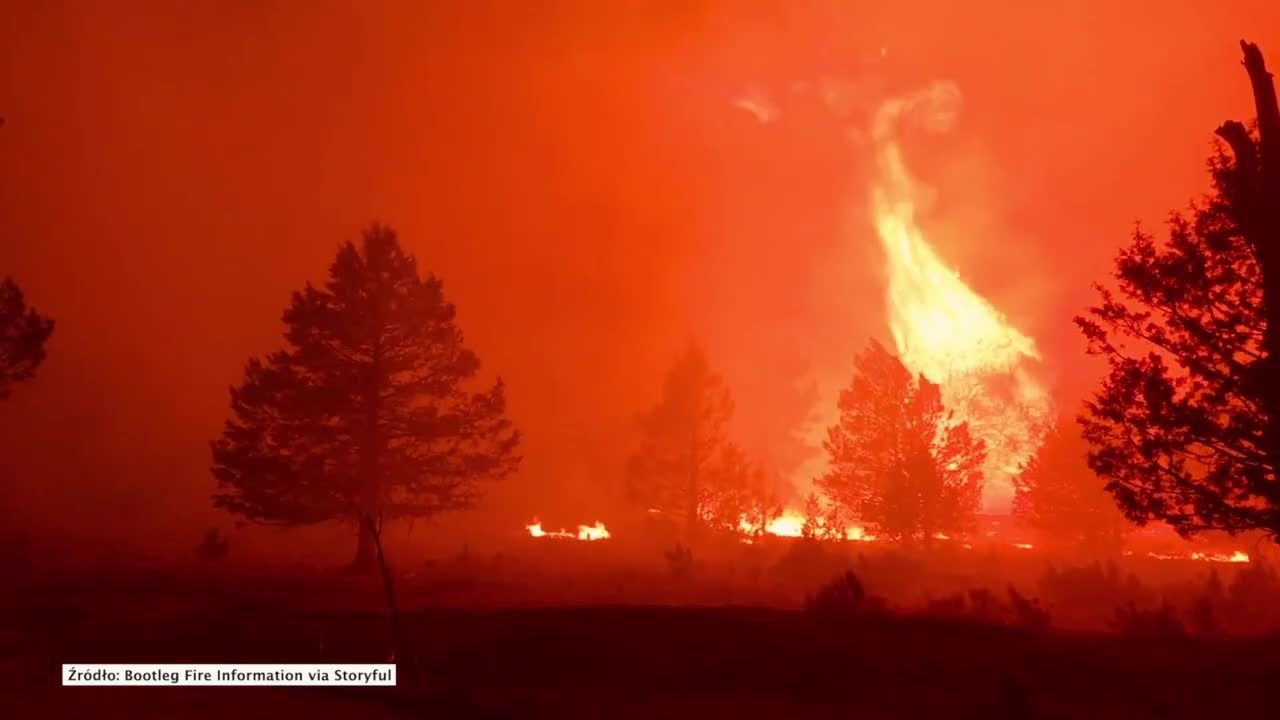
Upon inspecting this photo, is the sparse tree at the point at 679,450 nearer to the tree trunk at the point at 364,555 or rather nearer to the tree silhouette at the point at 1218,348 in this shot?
the tree trunk at the point at 364,555

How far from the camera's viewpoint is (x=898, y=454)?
30.1m

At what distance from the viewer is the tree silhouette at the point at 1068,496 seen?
107 ft

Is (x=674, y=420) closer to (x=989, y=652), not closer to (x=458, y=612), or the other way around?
(x=458, y=612)

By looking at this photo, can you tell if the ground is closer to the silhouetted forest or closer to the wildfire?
the silhouetted forest

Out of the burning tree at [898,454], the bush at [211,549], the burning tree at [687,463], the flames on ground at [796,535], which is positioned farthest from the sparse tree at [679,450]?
the bush at [211,549]

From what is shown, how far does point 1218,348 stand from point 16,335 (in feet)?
80.7

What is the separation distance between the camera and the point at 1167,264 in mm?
12398

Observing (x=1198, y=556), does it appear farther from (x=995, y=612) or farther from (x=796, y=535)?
(x=995, y=612)

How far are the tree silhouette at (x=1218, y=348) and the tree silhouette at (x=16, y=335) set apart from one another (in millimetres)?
22729

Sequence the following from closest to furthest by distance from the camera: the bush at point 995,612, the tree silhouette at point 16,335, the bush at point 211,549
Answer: the bush at point 995,612, the tree silhouette at point 16,335, the bush at point 211,549

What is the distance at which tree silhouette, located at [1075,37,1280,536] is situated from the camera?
1148 centimetres

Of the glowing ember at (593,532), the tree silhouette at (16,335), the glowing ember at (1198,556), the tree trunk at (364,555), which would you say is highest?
the tree silhouette at (16,335)
